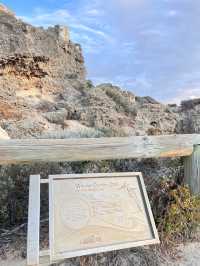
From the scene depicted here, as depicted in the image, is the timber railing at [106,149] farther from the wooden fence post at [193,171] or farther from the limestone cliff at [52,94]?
the limestone cliff at [52,94]

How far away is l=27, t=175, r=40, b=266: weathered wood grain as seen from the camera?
8.39 ft

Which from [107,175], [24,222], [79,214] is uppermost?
[107,175]

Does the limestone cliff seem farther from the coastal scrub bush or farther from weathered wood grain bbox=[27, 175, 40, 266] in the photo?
weathered wood grain bbox=[27, 175, 40, 266]

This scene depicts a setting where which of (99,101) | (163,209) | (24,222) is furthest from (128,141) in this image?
(99,101)

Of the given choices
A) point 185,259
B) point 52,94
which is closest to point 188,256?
point 185,259

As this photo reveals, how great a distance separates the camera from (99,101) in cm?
1515

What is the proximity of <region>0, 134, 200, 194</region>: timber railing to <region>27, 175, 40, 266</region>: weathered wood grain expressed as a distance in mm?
481

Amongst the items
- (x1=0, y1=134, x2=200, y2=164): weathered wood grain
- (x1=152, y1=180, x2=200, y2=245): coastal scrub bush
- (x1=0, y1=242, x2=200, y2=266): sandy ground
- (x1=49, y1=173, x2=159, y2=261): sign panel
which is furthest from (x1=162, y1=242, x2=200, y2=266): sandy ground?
(x1=0, y1=134, x2=200, y2=164): weathered wood grain

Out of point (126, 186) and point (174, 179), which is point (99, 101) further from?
point (126, 186)

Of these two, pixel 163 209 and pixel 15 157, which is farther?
pixel 163 209

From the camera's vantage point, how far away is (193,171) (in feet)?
13.0

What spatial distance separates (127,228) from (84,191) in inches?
19.8

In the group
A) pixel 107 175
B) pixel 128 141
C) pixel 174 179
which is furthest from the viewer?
pixel 174 179

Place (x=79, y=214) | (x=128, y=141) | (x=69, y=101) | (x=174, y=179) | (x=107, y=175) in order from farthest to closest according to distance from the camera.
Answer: (x=69, y=101) < (x=174, y=179) < (x=128, y=141) < (x=107, y=175) < (x=79, y=214)
